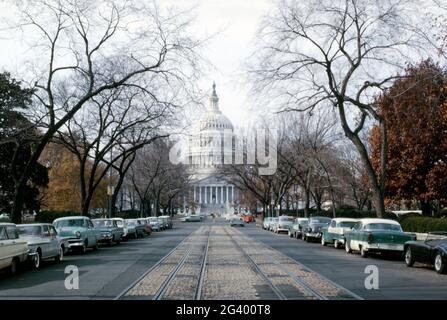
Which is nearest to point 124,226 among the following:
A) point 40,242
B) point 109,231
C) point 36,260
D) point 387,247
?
point 109,231

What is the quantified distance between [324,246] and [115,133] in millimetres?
19919

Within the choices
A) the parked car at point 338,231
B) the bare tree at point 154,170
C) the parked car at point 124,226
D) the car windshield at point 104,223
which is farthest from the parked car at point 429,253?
the bare tree at point 154,170

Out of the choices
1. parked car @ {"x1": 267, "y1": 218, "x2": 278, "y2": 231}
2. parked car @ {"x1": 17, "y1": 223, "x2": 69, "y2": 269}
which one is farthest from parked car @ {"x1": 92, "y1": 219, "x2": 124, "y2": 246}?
parked car @ {"x1": 267, "y1": 218, "x2": 278, "y2": 231}

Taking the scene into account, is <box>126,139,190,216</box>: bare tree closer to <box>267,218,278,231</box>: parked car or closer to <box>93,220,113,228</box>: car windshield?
<box>267,218,278,231</box>: parked car

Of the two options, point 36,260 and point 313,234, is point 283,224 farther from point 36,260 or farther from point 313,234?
point 36,260

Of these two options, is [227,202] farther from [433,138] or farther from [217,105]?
[433,138]

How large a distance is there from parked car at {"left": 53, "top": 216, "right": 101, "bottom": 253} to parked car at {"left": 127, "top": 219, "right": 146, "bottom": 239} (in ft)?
44.2

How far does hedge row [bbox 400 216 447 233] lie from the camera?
3522 cm

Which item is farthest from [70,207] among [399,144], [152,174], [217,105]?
[217,105]

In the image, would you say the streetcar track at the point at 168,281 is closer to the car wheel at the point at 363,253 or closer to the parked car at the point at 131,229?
the car wheel at the point at 363,253

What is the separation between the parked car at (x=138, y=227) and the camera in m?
43.8

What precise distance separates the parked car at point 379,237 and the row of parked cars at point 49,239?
38.7 feet

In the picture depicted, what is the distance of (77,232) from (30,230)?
5.73 m

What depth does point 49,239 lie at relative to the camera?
22031mm
